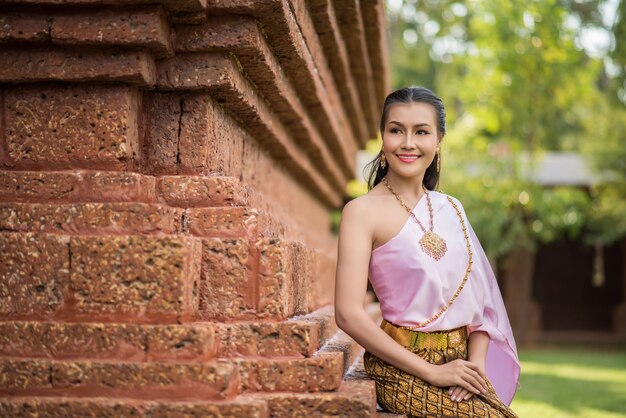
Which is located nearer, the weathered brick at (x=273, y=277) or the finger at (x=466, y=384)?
the weathered brick at (x=273, y=277)

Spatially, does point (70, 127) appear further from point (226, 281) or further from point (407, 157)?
point (407, 157)

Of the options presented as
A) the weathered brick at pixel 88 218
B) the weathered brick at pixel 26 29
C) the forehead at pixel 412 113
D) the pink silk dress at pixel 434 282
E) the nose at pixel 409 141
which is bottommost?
the pink silk dress at pixel 434 282

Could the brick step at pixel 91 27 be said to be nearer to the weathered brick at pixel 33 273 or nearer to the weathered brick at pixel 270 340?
the weathered brick at pixel 33 273

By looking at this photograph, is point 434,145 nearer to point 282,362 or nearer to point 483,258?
point 483,258

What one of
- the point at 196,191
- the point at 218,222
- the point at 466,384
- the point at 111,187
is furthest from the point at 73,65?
the point at 466,384

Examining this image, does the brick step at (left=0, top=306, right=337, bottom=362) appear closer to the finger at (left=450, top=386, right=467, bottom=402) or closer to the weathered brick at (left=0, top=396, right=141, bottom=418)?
the weathered brick at (left=0, top=396, right=141, bottom=418)

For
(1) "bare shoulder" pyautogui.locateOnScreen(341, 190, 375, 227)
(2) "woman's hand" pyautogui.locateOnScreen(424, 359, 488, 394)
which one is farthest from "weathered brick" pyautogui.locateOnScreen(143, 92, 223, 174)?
(2) "woman's hand" pyautogui.locateOnScreen(424, 359, 488, 394)

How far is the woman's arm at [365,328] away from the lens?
2.42 meters

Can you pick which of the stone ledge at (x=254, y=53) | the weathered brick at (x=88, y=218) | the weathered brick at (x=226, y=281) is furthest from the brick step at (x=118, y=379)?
the stone ledge at (x=254, y=53)

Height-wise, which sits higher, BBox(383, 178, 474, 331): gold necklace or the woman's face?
the woman's face

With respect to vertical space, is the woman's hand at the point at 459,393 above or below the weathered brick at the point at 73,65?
below

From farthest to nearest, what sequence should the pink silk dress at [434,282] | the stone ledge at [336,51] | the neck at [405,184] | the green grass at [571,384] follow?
the green grass at [571,384]
the stone ledge at [336,51]
the neck at [405,184]
the pink silk dress at [434,282]

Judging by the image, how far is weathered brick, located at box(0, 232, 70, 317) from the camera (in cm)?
211

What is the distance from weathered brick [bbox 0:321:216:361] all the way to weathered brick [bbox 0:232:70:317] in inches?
2.3
